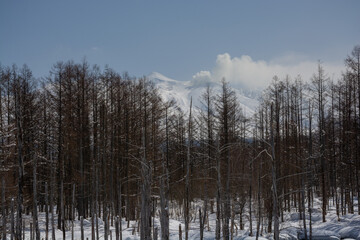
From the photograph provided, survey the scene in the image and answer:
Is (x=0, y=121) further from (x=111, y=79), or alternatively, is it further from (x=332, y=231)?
(x=332, y=231)

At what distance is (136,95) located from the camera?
2684 cm

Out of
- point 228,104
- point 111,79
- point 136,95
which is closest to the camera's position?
point 228,104

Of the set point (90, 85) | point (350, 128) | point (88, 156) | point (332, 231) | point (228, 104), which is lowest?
point (332, 231)

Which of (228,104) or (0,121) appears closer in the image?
(0,121)

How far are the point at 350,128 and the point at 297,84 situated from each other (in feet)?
27.3

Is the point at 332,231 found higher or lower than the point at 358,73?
lower

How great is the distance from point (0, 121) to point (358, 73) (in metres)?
26.0

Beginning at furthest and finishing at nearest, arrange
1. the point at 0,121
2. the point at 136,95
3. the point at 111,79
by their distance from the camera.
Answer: the point at 136,95 → the point at 111,79 → the point at 0,121

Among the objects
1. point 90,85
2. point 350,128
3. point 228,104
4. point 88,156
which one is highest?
point 90,85

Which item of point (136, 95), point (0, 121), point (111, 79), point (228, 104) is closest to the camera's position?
point (0, 121)

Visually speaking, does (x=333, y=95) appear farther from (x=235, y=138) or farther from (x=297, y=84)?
(x=235, y=138)

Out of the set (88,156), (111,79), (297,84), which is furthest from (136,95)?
(297,84)

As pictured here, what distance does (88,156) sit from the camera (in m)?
25.1

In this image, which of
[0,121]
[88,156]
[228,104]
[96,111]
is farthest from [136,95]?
[0,121]
